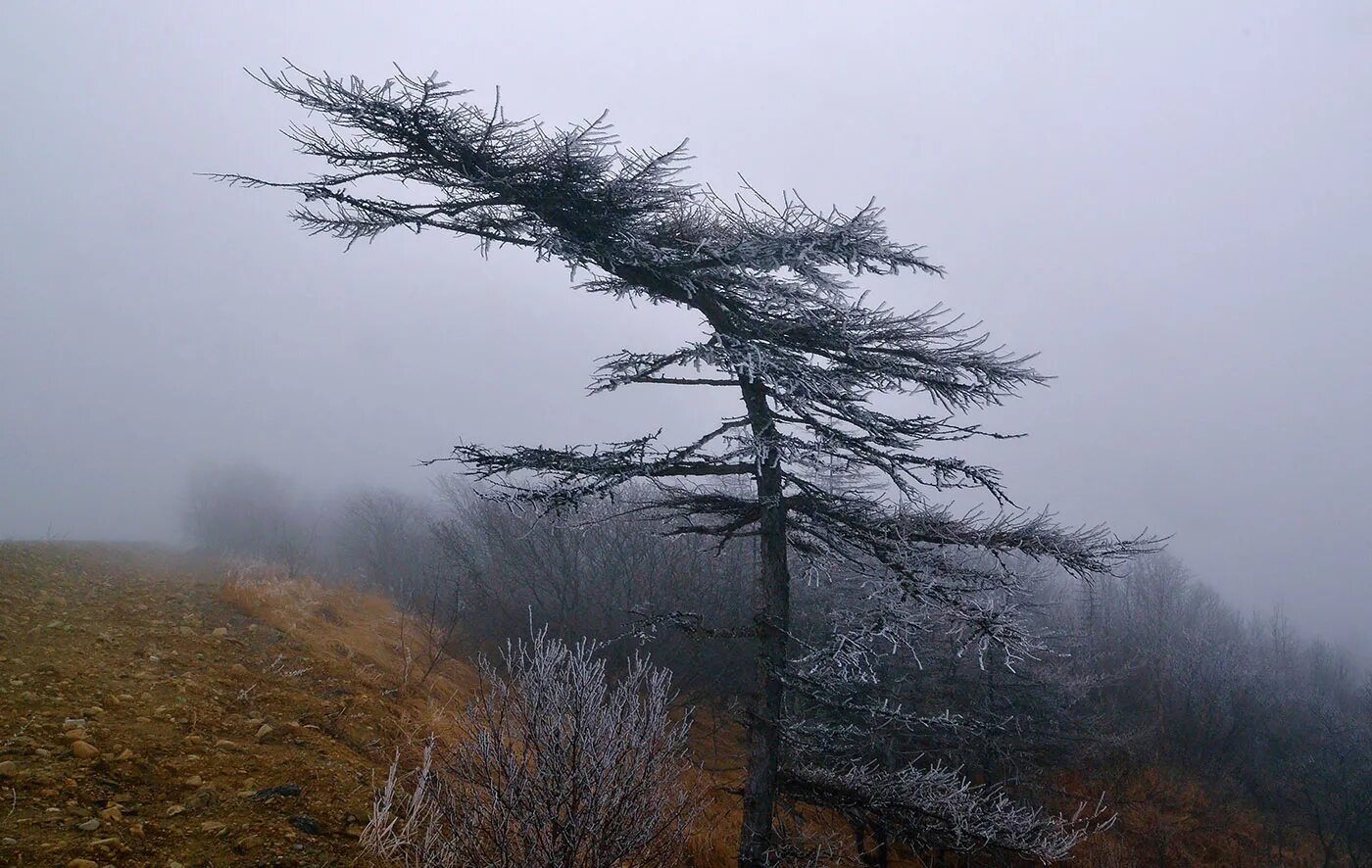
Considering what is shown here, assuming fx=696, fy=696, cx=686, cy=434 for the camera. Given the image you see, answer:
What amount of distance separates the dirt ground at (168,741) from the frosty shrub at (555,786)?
869 mm

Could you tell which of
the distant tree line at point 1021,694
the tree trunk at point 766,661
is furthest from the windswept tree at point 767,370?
the distant tree line at point 1021,694

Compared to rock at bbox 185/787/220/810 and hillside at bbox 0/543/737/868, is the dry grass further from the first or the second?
rock at bbox 185/787/220/810

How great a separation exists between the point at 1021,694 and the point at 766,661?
11709 mm

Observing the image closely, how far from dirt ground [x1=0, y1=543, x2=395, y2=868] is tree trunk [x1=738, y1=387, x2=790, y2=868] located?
2.91 metres

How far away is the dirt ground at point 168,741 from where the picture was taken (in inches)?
153

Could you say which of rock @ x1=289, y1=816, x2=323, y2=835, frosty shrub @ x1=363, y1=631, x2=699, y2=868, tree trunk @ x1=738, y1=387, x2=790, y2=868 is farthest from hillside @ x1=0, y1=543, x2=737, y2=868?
frosty shrub @ x1=363, y1=631, x2=699, y2=868

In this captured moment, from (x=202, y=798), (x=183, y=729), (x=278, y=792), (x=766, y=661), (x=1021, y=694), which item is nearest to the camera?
(x=202, y=798)

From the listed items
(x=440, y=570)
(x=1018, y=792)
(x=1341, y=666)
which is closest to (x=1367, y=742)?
(x=1018, y=792)

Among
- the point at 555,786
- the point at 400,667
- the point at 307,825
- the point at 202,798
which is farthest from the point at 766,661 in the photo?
the point at 400,667

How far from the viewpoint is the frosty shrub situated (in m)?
3.65

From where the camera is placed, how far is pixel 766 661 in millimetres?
5723

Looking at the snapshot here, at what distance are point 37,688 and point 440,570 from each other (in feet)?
52.1

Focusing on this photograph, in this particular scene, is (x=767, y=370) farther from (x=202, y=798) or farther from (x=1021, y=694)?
(x=1021, y=694)

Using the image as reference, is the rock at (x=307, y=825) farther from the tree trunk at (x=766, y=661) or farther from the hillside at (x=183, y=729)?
the tree trunk at (x=766, y=661)
